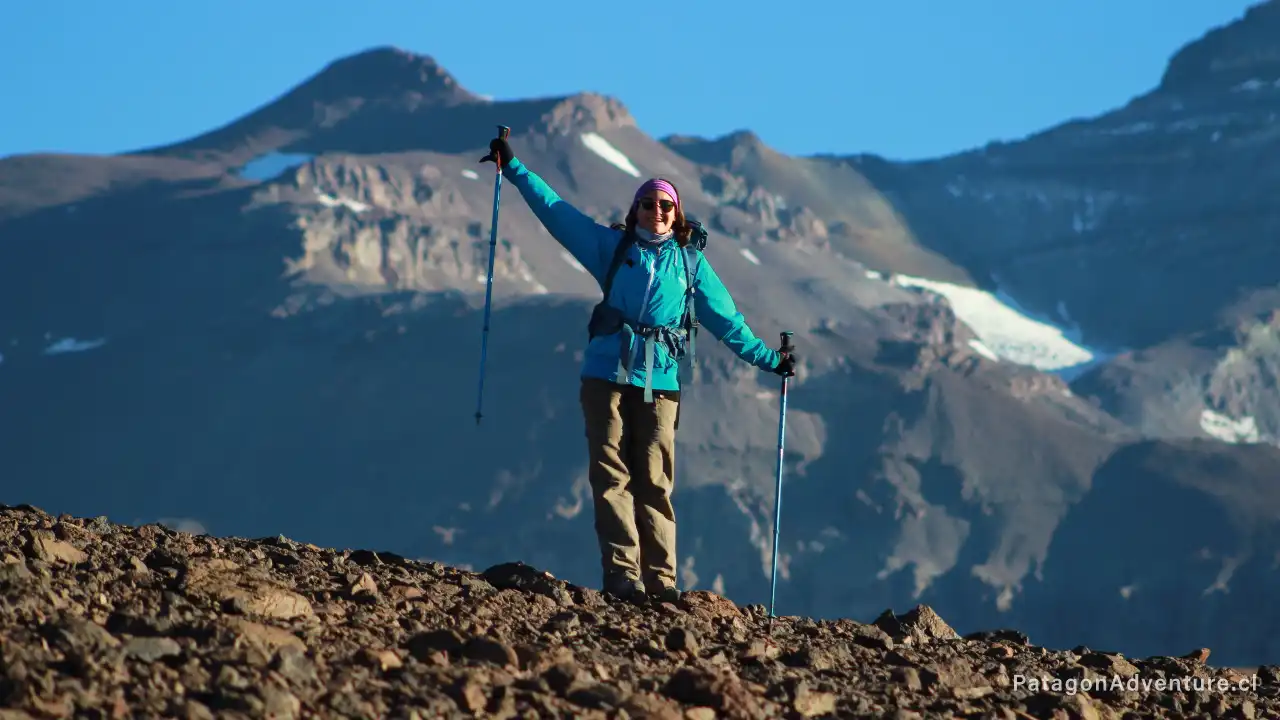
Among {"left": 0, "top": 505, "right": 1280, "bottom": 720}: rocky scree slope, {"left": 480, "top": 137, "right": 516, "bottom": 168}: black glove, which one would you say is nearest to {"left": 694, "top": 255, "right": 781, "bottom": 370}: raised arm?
{"left": 480, "top": 137, "right": 516, "bottom": 168}: black glove

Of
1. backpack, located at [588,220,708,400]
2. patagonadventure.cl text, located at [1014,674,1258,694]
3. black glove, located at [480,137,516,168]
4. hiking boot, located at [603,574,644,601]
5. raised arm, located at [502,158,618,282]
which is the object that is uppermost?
black glove, located at [480,137,516,168]

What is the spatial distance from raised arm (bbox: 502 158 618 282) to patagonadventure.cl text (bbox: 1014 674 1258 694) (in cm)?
368

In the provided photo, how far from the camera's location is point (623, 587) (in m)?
12.5

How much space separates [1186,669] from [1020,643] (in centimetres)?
100

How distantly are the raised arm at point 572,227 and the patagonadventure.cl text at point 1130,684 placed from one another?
12.1 feet

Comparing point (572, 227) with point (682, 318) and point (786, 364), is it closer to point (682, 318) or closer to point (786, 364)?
point (682, 318)

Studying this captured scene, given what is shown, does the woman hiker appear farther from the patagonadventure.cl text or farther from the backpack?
the patagonadventure.cl text

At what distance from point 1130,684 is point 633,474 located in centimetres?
340

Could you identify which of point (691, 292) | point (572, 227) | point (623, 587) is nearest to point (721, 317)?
point (691, 292)

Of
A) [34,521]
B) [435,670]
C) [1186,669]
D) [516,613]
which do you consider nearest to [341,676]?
[435,670]

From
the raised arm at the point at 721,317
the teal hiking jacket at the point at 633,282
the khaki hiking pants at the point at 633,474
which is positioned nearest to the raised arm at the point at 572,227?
the teal hiking jacket at the point at 633,282

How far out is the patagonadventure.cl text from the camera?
10.7 m

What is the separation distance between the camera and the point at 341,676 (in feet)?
26.8

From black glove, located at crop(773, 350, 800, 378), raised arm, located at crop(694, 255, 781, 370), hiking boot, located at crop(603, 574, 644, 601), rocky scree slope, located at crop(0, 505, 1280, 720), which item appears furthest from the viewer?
black glove, located at crop(773, 350, 800, 378)
